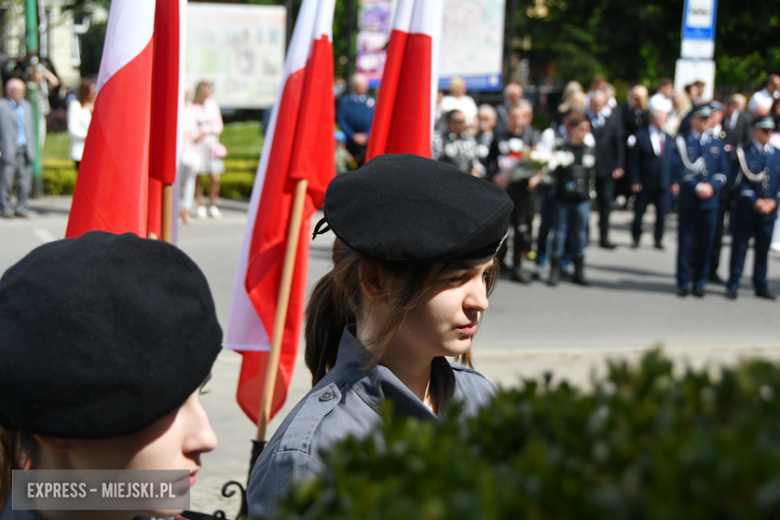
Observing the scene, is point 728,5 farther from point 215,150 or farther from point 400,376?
point 400,376

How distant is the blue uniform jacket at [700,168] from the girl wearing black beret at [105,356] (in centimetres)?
844

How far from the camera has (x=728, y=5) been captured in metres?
28.9

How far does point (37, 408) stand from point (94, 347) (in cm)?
13

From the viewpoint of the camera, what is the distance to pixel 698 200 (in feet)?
30.0

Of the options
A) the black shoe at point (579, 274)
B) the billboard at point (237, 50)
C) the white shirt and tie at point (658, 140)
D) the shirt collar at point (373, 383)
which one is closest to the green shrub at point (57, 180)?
the billboard at point (237, 50)

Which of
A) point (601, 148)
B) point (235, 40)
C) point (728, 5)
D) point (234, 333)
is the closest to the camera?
point (234, 333)

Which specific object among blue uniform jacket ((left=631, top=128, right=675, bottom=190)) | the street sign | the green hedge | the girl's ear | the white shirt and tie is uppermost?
the street sign

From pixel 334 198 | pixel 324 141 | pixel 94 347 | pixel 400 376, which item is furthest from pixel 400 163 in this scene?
pixel 324 141

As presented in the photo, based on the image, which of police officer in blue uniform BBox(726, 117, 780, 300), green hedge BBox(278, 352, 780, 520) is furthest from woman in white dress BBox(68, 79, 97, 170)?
green hedge BBox(278, 352, 780, 520)

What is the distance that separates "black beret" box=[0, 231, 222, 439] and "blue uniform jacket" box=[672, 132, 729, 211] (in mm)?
8498

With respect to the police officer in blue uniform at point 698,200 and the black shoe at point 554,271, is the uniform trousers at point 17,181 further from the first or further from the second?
the police officer in blue uniform at point 698,200

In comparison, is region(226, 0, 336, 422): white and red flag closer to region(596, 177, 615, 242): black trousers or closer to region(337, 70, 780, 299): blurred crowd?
region(337, 70, 780, 299): blurred crowd

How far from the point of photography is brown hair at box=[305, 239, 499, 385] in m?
1.87

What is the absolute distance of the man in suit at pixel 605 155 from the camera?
1180 cm
